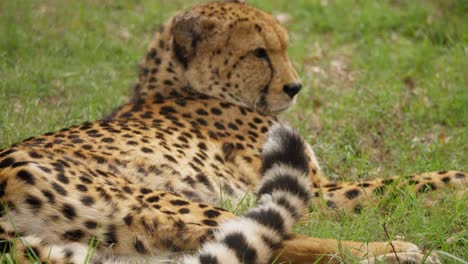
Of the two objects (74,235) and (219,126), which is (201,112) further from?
(74,235)

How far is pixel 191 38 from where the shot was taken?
3934mm

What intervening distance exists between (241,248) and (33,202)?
702 millimetres

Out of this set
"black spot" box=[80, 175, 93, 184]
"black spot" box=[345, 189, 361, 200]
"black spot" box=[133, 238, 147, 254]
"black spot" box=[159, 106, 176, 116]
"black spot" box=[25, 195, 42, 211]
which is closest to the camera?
"black spot" box=[25, 195, 42, 211]

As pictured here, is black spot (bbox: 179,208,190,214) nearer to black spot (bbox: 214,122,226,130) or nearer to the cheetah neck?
black spot (bbox: 214,122,226,130)

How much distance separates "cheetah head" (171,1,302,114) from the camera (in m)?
3.95

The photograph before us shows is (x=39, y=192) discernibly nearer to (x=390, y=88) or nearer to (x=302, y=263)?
(x=302, y=263)

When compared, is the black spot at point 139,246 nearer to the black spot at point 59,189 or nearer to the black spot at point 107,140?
the black spot at point 59,189

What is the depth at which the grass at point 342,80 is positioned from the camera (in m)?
3.45

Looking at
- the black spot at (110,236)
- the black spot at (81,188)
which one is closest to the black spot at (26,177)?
the black spot at (81,188)

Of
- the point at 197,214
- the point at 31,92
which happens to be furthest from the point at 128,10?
the point at 197,214

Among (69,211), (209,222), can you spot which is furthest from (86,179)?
(209,222)

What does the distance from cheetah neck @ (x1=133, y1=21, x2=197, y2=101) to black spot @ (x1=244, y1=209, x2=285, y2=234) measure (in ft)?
4.60

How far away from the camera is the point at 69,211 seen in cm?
262

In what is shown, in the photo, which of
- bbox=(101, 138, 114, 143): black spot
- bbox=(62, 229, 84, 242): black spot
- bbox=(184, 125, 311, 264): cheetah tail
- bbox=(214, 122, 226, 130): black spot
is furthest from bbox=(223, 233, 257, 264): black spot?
bbox=(214, 122, 226, 130): black spot
